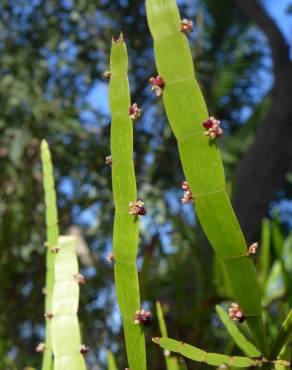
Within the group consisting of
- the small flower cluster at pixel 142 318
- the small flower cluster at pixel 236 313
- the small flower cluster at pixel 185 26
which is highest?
the small flower cluster at pixel 185 26

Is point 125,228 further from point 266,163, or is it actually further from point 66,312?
point 266,163

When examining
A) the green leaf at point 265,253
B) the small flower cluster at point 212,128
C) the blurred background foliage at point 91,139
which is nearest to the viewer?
the small flower cluster at point 212,128

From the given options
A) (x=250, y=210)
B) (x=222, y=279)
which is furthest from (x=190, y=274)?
(x=222, y=279)

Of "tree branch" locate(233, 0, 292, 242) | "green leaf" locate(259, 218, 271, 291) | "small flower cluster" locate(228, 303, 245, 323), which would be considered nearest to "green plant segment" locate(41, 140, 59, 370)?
"small flower cluster" locate(228, 303, 245, 323)

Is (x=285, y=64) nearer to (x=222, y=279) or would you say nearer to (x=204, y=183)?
(x=222, y=279)

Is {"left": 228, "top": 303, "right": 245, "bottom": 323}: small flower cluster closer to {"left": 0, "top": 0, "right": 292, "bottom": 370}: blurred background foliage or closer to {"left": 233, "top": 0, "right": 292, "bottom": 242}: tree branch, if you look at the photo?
{"left": 0, "top": 0, "right": 292, "bottom": 370}: blurred background foliage

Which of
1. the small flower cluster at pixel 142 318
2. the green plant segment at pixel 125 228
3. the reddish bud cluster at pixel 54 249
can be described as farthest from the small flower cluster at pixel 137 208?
the reddish bud cluster at pixel 54 249

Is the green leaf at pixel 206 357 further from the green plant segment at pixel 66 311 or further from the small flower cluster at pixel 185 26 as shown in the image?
the small flower cluster at pixel 185 26

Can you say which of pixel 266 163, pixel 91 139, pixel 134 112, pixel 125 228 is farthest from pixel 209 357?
pixel 91 139

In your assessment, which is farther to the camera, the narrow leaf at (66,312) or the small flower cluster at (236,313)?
the narrow leaf at (66,312)
